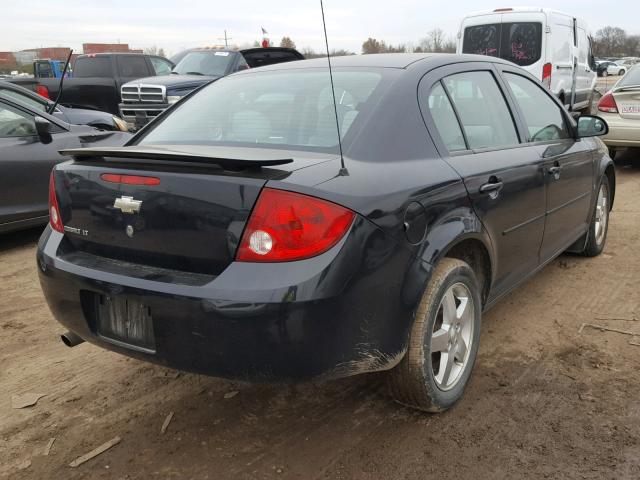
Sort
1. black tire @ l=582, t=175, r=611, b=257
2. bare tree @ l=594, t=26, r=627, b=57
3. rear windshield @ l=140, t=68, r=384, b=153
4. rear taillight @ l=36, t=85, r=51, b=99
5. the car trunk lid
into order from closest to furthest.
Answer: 1. the car trunk lid
2. rear windshield @ l=140, t=68, r=384, b=153
3. black tire @ l=582, t=175, r=611, b=257
4. rear taillight @ l=36, t=85, r=51, b=99
5. bare tree @ l=594, t=26, r=627, b=57

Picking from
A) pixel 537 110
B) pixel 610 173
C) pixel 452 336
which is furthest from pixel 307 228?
pixel 610 173

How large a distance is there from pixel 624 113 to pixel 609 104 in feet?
1.07

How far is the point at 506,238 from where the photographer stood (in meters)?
3.13

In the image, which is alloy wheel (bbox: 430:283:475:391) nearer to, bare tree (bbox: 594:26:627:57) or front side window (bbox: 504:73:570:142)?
front side window (bbox: 504:73:570:142)

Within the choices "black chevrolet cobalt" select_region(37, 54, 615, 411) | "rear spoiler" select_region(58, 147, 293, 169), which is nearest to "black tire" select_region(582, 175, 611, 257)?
"black chevrolet cobalt" select_region(37, 54, 615, 411)

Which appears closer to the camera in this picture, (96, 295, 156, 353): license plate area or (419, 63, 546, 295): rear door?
(96, 295, 156, 353): license plate area

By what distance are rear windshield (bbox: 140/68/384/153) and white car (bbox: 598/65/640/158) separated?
6.75 metres

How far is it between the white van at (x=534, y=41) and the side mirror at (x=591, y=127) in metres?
7.60

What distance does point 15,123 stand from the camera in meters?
5.73

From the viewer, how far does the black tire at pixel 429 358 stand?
249 cm

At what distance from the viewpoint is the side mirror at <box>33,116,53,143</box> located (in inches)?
222

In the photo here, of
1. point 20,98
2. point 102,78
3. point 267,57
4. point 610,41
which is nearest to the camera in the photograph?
point 20,98

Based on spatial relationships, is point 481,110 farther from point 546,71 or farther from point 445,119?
point 546,71

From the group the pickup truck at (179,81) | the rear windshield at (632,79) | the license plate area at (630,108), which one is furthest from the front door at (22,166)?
the rear windshield at (632,79)
